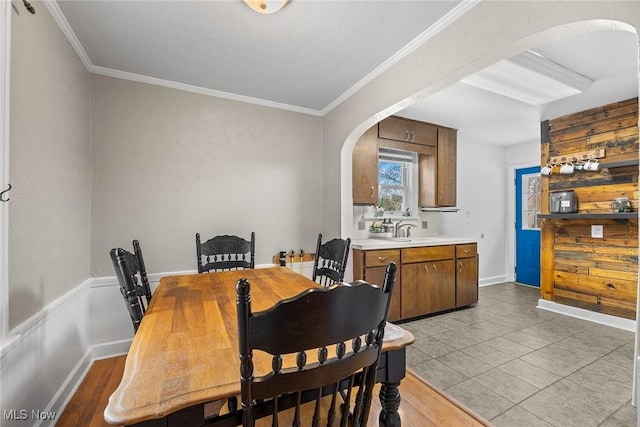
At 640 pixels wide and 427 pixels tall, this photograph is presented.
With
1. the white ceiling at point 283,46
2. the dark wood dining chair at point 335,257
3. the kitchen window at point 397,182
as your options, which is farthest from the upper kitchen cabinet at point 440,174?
the dark wood dining chair at point 335,257

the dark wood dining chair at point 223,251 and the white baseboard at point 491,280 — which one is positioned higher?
the dark wood dining chair at point 223,251

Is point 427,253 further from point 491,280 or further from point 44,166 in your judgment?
point 44,166

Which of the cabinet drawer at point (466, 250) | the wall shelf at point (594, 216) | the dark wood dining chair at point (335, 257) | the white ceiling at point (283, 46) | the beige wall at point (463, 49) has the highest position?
the white ceiling at point (283, 46)

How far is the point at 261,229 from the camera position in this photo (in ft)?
10.0

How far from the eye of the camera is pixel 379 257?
2.98 m

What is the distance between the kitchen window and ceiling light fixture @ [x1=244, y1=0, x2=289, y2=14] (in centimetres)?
249

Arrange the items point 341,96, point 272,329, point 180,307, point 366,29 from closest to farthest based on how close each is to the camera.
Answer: point 272,329 < point 180,307 < point 366,29 < point 341,96

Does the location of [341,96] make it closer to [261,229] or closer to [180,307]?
[261,229]

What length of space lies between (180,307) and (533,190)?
5.75 meters

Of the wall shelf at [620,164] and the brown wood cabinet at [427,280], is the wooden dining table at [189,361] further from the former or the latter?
the wall shelf at [620,164]

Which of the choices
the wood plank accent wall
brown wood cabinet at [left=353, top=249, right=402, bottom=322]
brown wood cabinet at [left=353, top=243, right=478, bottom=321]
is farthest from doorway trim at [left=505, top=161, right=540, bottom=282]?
brown wood cabinet at [left=353, top=249, right=402, bottom=322]

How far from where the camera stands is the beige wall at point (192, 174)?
2.43 metres

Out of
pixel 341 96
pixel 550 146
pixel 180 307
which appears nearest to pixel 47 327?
pixel 180 307

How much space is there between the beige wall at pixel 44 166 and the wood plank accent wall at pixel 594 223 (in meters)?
5.04
